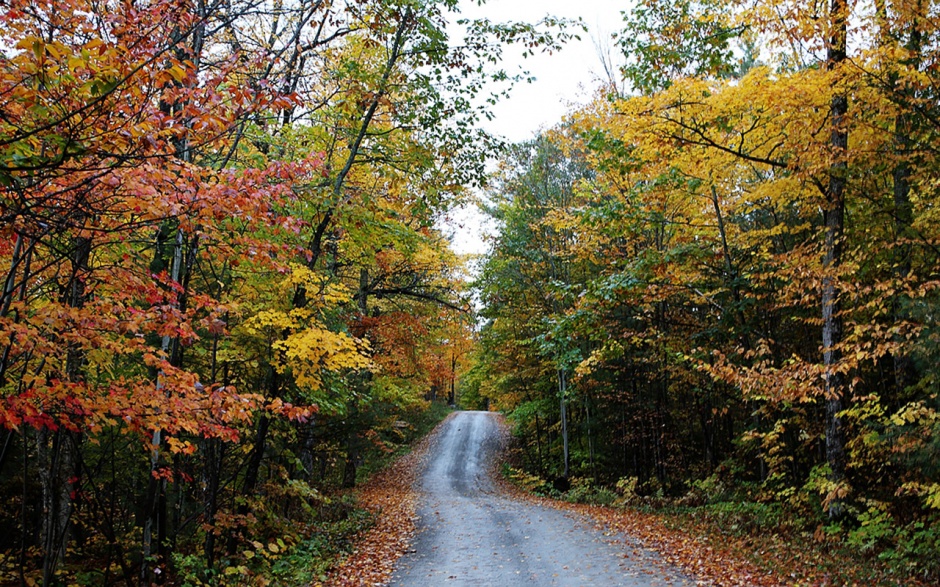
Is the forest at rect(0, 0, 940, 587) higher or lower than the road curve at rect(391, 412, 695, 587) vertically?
higher

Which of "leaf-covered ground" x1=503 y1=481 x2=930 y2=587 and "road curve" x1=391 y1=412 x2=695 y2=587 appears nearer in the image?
"leaf-covered ground" x1=503 y1=481 x2=930 y2=587

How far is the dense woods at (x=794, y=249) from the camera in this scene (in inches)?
305

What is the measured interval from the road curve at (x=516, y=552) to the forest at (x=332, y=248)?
73.2 inches

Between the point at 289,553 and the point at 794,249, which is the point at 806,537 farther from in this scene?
the point at 289,553

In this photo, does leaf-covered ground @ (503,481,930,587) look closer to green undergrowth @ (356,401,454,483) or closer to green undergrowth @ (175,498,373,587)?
green undergrowth @ (175,498,373,587)

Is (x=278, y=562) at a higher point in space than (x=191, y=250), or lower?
lower

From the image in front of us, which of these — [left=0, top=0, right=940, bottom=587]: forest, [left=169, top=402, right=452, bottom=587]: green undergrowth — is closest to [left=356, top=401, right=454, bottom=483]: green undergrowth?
[left=169, top=402, right=452, bottom=587]: green undergrowth

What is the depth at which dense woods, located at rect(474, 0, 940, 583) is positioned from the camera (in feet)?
25.4

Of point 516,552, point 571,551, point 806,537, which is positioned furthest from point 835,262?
point 516,552

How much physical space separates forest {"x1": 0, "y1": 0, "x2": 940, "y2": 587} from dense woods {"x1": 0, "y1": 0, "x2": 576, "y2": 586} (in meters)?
0.06

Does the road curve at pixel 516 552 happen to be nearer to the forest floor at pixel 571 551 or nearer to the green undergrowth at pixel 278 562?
the forest floor at pixel 571 551

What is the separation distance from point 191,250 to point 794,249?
9347mm

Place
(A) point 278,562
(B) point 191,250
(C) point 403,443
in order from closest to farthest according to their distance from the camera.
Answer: (B) point 191,250
(A) point 278,562
(C) point 403,443

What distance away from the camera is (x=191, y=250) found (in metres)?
7.27
